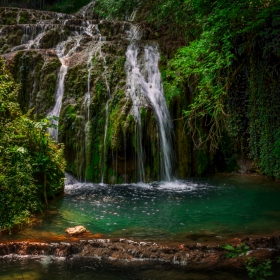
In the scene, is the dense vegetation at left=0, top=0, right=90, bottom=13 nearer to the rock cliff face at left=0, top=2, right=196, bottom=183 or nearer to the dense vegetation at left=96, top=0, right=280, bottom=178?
the rock cliff face at left=0, top=2, right=196, bottom=183

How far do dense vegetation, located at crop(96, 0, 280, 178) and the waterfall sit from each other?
19.4 inches

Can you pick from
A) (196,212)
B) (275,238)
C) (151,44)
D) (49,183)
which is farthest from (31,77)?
(275,238)

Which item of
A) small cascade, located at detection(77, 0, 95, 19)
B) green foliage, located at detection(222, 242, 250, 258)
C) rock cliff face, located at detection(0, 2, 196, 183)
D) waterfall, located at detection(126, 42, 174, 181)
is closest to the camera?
green foliage, located at detection(222, 242, 250, 258)

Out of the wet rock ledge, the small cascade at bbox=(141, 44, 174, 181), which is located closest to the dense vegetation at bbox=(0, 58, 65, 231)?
the wet rock ledge

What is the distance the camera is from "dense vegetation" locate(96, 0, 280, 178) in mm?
10156

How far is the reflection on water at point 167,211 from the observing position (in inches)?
278

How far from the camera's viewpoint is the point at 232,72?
12539 mm

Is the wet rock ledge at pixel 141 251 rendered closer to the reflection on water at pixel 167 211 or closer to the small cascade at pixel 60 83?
the reflection on water at pixel 167 211

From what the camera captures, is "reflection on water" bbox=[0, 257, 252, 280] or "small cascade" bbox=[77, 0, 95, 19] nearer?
"reflection on water" bbox=[0, 257, 252, 280]

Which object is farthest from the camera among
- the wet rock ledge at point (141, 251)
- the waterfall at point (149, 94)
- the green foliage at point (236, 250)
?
the waterfall at point (149, 94)

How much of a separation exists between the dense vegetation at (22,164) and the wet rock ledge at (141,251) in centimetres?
65

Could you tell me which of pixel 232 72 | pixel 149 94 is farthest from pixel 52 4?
pixel 232 72

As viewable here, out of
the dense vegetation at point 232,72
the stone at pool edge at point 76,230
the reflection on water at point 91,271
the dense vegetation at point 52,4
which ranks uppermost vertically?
the dense vegetation at point 52,4

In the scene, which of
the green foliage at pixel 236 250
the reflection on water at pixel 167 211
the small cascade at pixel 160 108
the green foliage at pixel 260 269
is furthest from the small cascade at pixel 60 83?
the green foliage at pixel 260 269
